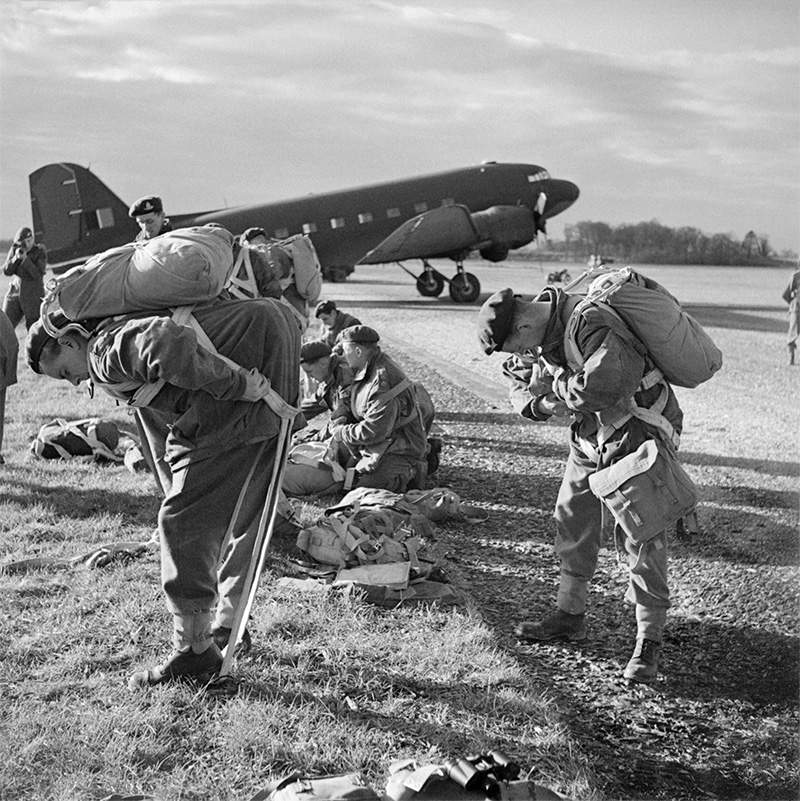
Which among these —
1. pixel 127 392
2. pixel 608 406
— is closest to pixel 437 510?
pixel 608 406

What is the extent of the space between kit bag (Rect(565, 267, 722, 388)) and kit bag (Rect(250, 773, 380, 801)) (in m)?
2.08

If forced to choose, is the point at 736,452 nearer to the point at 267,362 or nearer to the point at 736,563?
the point at 736,563

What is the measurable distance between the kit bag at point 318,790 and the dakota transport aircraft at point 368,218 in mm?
25246

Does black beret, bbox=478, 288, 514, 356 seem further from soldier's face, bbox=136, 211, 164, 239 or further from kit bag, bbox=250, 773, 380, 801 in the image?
soldier's face, bbox=136, 211, 164, 239

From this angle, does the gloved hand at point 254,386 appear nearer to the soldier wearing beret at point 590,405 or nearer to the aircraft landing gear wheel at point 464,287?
the soldier wearing beret at point 590,405

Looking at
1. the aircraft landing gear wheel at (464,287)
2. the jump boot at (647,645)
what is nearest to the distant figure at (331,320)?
the jump boot at (647,645)

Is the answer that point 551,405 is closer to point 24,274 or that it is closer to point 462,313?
point 24,274

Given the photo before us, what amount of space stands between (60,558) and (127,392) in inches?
104

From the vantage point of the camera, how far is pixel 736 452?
889cm

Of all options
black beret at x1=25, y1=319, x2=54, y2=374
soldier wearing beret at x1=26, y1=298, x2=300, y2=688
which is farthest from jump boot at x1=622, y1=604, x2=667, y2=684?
black beret at x1=25, y1=319, x2=54, y2=374

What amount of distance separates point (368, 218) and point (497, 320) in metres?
25.1

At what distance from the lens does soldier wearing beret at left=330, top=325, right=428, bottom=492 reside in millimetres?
6785

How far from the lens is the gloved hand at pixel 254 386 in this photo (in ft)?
11.9

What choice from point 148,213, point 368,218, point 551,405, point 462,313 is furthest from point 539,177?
point 551,405
